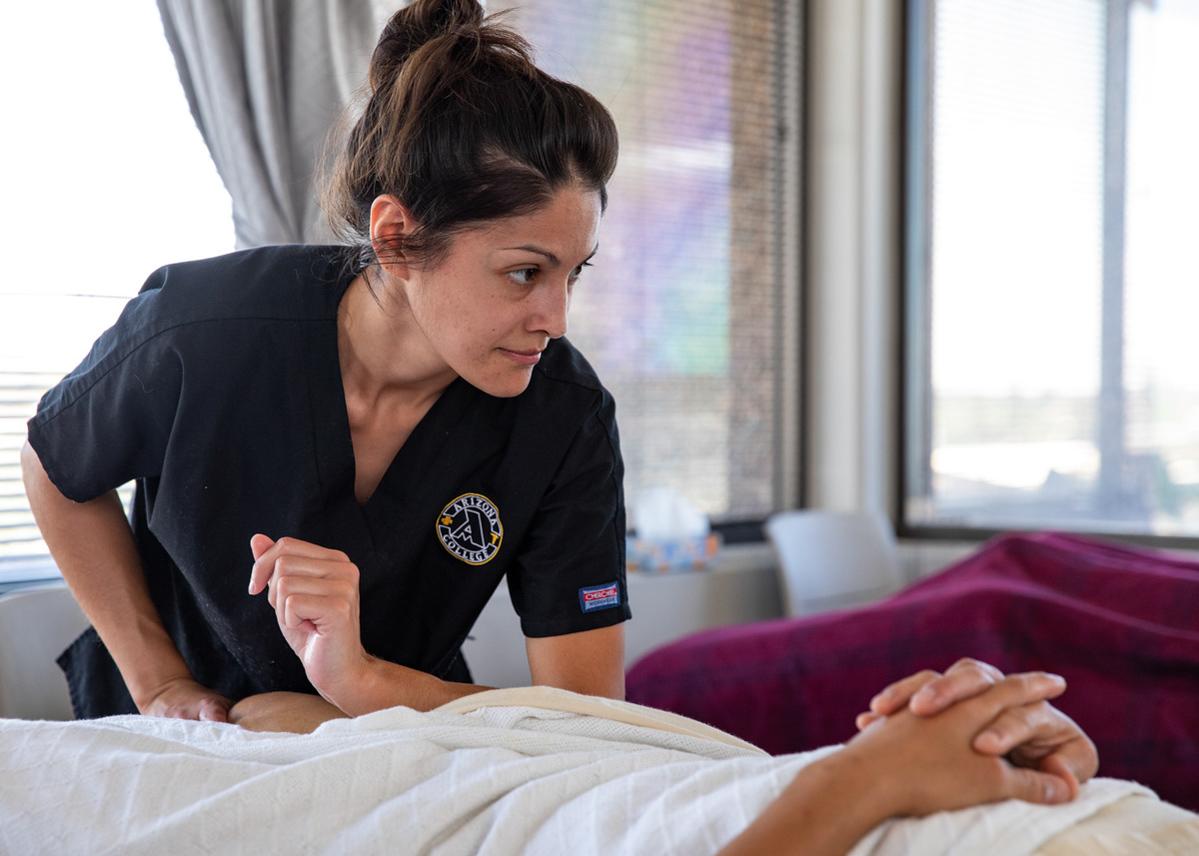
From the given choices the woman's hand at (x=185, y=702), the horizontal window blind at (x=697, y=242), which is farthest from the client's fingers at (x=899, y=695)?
the horizontal window blind at (x=697, y=242)

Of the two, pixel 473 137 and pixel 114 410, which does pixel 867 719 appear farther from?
pixel 114 410

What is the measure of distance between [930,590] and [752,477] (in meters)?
0.88

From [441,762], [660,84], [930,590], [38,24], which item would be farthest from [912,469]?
[441,762]

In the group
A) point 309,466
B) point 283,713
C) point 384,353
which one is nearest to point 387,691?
point 283,713

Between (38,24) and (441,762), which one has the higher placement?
(38,24)

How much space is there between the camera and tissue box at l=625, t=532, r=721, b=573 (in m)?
2.77

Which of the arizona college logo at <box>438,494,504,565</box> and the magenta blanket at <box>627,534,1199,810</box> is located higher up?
the arizona college logo at <box>438,494,504,565</box>

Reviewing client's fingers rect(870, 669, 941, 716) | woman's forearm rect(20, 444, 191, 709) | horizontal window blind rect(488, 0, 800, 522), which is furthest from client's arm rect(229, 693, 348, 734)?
horizontal window blind rect(488, 0, 800, 522)

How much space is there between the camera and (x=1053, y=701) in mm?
2104

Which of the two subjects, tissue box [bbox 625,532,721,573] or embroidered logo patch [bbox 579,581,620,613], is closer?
embroidered logo patch [bbox 579,581,620,613]

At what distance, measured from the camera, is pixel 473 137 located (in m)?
1.11

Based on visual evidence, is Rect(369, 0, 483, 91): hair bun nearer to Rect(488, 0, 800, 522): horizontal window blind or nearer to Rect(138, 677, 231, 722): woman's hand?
Rect(138, 677, 231, 722): woman's hand

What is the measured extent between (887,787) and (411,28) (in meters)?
0.91

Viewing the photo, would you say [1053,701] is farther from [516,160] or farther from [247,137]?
[247,137]
